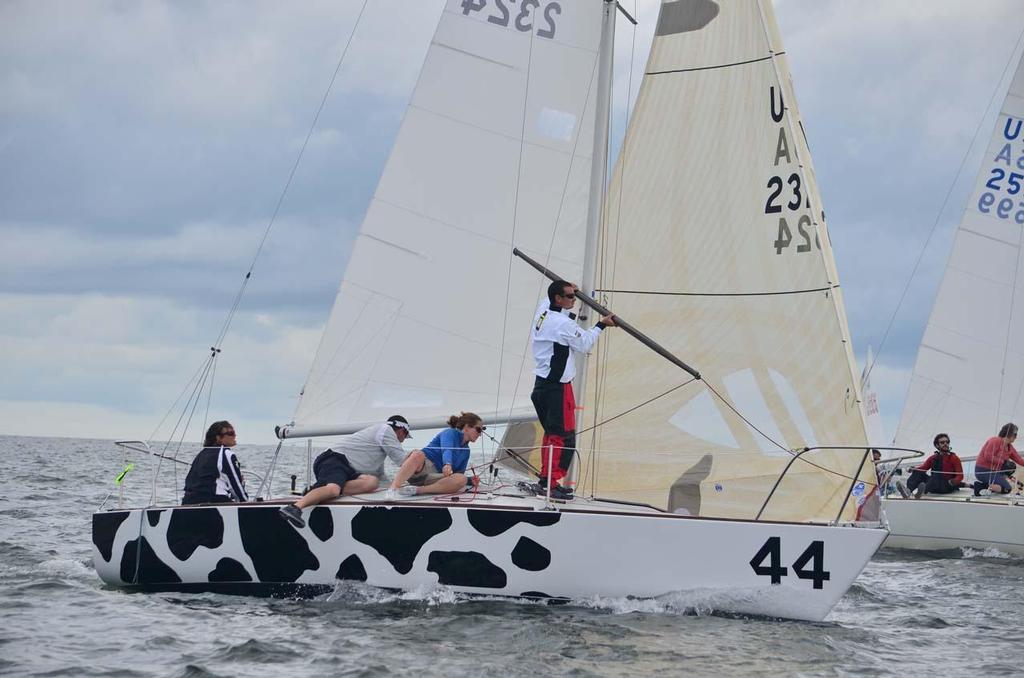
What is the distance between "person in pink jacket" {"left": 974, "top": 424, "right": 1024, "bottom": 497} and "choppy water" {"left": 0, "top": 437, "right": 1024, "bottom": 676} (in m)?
5.91

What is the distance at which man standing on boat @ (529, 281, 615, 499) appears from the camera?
32.9 ft

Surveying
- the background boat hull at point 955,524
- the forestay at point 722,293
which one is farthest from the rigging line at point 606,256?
the background boat hull at point 955,524

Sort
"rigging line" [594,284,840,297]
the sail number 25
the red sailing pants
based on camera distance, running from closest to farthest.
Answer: the sail number 25
the red sailing pants
"rigging line" [594,284,840,297]

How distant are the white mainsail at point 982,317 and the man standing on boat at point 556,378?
11919mm

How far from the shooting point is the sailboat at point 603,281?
10.4 m

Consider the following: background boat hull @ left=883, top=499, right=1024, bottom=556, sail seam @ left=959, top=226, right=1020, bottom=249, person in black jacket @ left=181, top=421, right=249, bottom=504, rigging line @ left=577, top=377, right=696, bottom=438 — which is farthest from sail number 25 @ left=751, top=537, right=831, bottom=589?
sail seam @ left=959, top=226, right=1020, bottom=249

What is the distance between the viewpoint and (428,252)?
36.8 feet

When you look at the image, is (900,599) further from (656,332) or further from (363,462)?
(363,462)

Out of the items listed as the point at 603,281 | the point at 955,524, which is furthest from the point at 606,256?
the point at 955,524

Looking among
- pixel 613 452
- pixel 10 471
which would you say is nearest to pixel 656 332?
pixel 613 452

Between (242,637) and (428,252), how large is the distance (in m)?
4.21

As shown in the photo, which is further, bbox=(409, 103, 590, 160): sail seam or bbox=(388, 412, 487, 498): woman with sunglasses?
bbox=(409, 103, 590, 160): sail seam

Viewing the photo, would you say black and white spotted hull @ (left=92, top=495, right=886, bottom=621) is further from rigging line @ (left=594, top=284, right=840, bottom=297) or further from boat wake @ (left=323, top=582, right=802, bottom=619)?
rigging line @ (left=594, top=284, right=840, bottom=297)

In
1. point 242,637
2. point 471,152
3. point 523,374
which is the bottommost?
point 242,637
